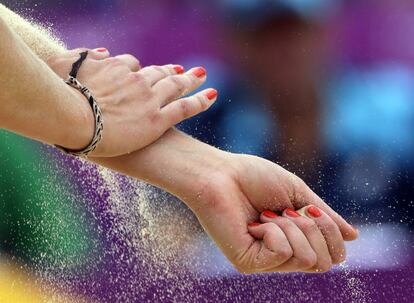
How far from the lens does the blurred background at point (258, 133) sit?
7.37ft

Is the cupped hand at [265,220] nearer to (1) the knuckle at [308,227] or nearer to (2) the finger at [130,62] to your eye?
(1) the knuckle at [308,227]

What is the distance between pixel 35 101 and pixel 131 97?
222 mm

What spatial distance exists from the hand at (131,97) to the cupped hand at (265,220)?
0.33 ft

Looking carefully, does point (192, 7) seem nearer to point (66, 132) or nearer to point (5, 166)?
point (5, 166)

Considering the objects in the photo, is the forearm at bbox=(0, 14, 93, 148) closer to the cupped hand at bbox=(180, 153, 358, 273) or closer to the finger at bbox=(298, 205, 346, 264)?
the cupped hand at bbox=(180, 153, 358, 273)

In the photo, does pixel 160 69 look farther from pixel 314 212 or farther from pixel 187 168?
pixel 314 212

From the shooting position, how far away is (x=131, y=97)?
3.70 ft

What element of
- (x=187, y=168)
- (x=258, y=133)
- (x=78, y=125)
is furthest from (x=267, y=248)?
(x=258, y=133)

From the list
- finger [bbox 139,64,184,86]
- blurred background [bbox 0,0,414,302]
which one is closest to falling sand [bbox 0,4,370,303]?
blurred background [bbox 0,0,414,302]

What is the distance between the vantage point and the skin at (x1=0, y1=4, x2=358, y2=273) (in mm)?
1024

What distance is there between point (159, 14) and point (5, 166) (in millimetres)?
675

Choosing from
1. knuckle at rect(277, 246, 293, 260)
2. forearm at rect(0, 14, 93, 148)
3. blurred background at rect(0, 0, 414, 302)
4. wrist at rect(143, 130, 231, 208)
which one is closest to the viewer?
forearm at rect(0, 14, 93, 148)

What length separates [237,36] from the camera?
8.87 ft

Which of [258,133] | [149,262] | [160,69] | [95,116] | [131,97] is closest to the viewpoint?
[95,116]
